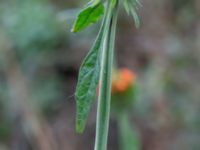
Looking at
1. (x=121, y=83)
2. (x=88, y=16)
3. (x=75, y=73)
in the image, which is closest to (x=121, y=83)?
(x=121, y=83)

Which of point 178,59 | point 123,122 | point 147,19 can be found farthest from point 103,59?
point 147,19

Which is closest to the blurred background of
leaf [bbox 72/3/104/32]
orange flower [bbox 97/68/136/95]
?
orange flower [bbox 97/68/136/95]

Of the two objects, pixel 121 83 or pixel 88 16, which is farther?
pixel 121 83

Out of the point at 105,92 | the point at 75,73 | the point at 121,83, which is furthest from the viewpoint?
the point at 75,73

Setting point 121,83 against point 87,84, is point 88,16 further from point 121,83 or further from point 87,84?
point 121,83

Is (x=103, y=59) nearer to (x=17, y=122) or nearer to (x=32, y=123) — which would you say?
(x=32, y=123)

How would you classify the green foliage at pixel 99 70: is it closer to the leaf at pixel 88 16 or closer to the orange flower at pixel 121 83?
the leaf at pixel 88 16
